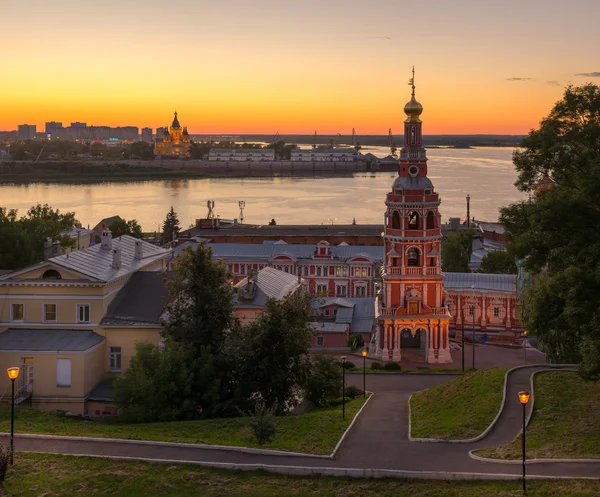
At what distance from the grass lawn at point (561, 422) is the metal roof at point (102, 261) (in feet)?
36.3

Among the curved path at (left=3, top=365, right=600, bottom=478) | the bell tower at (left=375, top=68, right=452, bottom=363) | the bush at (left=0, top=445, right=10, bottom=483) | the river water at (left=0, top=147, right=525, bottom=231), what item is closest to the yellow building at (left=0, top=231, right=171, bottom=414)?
the curved path at (left=3, top=365, right=600, bottom=478)

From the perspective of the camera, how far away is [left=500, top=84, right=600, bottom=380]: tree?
12.4m

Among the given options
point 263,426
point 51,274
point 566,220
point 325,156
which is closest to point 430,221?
point 51,274

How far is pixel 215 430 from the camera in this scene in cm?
1374

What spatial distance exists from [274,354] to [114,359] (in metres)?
5.36

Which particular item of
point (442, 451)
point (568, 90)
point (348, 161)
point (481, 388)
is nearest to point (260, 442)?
point (442, 451)

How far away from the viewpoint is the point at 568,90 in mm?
14055

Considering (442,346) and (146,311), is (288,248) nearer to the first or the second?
(442,346)

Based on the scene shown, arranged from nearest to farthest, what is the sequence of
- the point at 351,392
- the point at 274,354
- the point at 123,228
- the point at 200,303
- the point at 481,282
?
the point at 274,354, the point at 200,303, the point at 351,392, the point at 481,282, the point at 123,228

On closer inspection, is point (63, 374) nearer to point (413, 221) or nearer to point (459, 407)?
point (459, 407)

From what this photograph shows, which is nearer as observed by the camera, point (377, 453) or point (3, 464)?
point (3, 464)

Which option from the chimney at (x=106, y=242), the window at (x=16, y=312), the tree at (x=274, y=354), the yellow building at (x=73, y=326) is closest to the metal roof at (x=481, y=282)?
the chimney at (x=106, y=242)

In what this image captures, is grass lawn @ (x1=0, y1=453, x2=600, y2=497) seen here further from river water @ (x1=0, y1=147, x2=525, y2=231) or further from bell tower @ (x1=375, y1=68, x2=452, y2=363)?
river water @ (x1=0, y1=147, x2=525, y2=231)

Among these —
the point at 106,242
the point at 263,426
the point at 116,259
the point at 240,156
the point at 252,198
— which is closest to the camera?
the point at 263,426
